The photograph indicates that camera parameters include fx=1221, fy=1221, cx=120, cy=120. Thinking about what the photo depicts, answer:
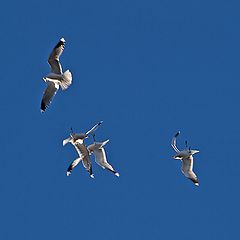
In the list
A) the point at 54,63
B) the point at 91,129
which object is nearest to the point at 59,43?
the point at 54,63

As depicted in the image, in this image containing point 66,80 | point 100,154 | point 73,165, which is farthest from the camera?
point 73,165

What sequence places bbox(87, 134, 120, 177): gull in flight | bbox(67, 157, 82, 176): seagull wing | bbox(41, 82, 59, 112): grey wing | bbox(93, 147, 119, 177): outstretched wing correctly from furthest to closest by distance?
1. bbox(67, 157, 82, 176): seagull wing
2. bbox(93, 147, 119, 177): outstretched wing
3. bbox(87, 134, 120, 177): gull in flight
4. bbox(41, 82, 59, 112): grey wing

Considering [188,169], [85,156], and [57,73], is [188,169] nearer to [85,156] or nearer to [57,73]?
[85,156]

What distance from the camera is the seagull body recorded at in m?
29.1

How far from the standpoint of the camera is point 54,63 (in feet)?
88.0

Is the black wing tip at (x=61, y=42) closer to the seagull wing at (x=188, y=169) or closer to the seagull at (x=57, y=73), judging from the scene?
the seagull at (x=57, y=73)

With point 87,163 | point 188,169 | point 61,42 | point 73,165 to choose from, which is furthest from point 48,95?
point 188,169

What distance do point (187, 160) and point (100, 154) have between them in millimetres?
2103

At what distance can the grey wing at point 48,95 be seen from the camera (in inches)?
1081

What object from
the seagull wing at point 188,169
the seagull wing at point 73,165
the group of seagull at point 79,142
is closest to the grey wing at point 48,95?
the group of seagull at point 79,142

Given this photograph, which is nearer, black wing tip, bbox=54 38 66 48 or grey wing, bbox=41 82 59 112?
black wing tip, bbox=54 38 66 48

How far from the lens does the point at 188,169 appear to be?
2903 centimetres

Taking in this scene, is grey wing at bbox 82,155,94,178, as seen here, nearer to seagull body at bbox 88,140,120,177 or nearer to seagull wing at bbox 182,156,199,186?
seagull body at bbox 88,140,120,177

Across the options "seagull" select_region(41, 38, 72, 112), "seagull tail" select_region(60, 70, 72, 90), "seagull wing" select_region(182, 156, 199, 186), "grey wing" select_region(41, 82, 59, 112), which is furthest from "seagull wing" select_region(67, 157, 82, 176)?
"seagull tail" select_region(60, 70, 72, 90)
